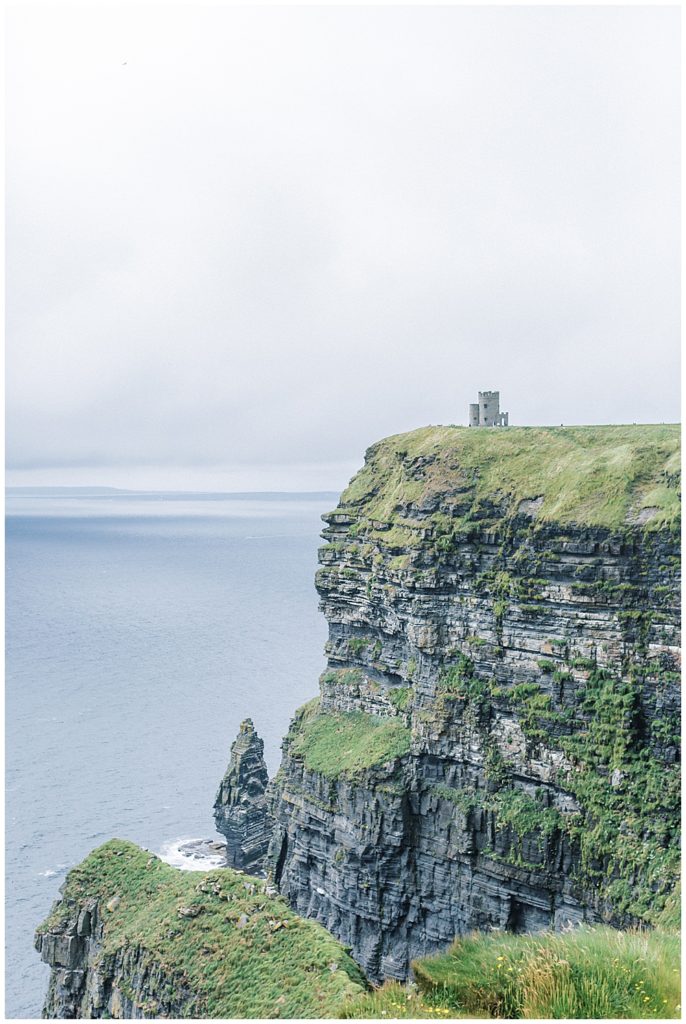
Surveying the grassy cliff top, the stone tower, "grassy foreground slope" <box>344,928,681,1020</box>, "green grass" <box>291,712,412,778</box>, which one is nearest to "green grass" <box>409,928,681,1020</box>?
"grassy foreground slope" <box>344,928,681,1020</box>

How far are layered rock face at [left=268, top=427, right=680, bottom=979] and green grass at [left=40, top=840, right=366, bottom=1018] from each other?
9918 millimetres

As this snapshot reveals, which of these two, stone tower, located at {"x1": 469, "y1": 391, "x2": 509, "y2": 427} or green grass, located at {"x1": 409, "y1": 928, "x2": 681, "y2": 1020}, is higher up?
stone tower, located at {"x1": 469, "y1": 391, "x2": 509, "y2": 427}

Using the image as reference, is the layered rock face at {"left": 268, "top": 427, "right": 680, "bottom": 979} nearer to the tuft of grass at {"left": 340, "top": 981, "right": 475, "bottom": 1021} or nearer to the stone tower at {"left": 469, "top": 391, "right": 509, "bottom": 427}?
the stone tower at {"left": 469, "top": 391, "right": 509, "bottom": 427}

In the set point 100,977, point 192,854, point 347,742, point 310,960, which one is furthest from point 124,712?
point 310,960

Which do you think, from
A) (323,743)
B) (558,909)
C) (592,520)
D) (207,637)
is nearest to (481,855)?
(558,909)

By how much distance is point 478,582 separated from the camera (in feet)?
119

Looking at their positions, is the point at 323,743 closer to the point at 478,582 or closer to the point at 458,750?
the point at 458,750

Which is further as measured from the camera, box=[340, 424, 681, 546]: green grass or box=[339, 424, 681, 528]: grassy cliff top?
box=[340, 424, 681, 546]: green grass

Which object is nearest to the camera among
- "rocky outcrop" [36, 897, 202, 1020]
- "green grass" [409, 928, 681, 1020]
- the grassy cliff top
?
"green grass" [409, 928, 681, 1020]

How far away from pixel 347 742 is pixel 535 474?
1632 cm

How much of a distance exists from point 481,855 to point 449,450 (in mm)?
18902

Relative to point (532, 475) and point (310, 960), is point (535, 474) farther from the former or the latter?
point (310, 960)

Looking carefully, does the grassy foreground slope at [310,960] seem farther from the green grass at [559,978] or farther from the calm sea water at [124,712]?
the calm sea water at [124,712]

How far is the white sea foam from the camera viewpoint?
188 feet
